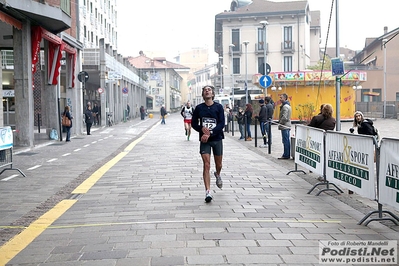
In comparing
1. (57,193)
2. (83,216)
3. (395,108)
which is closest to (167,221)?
(83,216)

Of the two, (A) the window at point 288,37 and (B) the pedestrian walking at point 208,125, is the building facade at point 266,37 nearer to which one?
(A) the window at point 288,37

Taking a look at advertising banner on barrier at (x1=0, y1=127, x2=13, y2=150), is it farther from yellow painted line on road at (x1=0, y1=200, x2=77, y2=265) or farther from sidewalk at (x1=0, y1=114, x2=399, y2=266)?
yellow painted line on road at (x1=0, y1=200, x2=77, y2=265)

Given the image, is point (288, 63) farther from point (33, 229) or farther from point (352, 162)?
point (33, 229)

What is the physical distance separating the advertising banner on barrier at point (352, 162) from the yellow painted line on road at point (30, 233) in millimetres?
4266

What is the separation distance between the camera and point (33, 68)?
67.1 feet

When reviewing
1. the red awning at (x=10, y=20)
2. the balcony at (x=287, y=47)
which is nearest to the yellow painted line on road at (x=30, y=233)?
the red awning at (x=10, y=20)

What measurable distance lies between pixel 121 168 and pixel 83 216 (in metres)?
5.54

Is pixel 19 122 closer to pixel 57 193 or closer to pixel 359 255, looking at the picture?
pixel 57 193

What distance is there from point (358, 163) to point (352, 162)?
0.85 feet

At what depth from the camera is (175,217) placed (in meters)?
6.93

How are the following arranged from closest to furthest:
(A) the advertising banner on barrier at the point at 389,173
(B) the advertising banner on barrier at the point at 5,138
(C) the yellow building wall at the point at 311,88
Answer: (A) the advertising banner on barrier at the point at 389,173 < (B) the advertising banner on barrier at the point at 5,138 < (C) the yellow building wall at the point at 311,88

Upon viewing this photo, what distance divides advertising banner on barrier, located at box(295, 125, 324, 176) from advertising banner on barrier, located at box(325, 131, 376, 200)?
0.40 m

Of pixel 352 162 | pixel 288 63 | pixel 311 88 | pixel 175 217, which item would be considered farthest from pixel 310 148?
pixel 288 63

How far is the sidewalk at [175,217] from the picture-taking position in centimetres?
521
